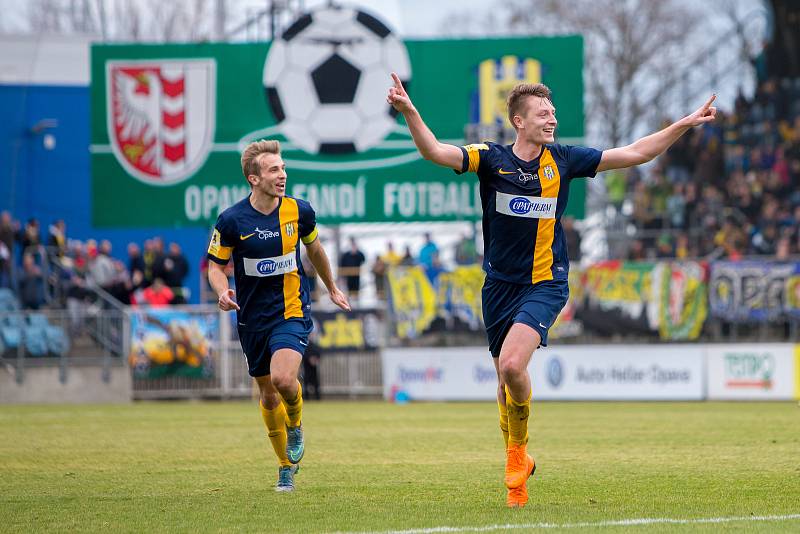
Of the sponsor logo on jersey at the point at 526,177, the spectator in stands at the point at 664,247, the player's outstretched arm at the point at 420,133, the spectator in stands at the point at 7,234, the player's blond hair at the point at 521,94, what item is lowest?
the spectator in stands at the point at 664,247

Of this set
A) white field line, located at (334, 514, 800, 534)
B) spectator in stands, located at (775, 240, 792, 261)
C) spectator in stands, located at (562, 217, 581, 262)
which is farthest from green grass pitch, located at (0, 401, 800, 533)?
spectator in stands, located at (562, 217, 581, 262)

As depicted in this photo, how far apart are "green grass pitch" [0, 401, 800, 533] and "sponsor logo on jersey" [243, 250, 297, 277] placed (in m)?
1.48

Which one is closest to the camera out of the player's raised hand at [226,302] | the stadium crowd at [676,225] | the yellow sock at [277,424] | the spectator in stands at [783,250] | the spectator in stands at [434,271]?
the player's raised hand at [226,302]

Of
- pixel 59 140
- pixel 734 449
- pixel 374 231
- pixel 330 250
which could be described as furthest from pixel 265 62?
pixel 734 449

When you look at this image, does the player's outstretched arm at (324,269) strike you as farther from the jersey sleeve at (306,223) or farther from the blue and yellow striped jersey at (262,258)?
the blue and yellow striped jersey at (262,258)

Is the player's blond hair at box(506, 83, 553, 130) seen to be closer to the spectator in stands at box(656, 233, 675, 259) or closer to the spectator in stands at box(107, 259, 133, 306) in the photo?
the spectator in stands at box(656, 233, 675, 259)

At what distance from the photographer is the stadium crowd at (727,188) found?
26859mm

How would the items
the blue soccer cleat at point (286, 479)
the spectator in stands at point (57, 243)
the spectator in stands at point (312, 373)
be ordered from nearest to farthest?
the blue soccer cleat at point (286, 479)
the spectator in stands at point (312, 373)
the spectator in stands at point (57, 243)

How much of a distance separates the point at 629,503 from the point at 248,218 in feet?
10.7

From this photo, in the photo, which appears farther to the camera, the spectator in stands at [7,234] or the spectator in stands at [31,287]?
the spectator in stands at [7,234]

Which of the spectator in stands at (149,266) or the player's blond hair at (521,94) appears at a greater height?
the player's blond hair at (521,94)

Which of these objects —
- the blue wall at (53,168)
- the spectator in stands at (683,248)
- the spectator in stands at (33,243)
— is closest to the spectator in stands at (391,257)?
the spectator in stands at (683,248)

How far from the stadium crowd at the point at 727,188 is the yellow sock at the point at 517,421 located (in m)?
17.6

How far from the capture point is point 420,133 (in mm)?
7973
